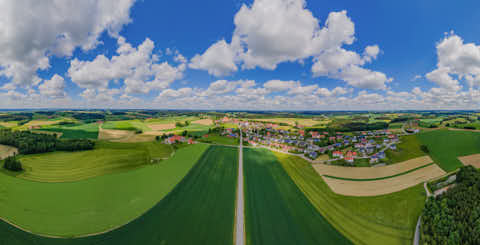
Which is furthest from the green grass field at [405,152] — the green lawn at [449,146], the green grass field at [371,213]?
the green grass field at [371,213]

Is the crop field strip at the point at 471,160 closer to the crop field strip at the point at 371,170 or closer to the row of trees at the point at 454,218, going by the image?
the crop field strip at the point at 371,170

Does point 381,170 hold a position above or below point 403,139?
below

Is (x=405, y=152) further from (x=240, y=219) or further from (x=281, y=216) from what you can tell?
(x=240, y=219)

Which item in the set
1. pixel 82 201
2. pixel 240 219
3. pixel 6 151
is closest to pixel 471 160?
pixel 240 219

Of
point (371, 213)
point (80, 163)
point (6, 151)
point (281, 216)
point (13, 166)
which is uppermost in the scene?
point (13, 166)

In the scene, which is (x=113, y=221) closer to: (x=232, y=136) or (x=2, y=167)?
(x=2, y=167)

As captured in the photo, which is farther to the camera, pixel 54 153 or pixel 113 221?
pixel 54 153

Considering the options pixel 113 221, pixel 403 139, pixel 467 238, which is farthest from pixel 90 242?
pixel 403 139
